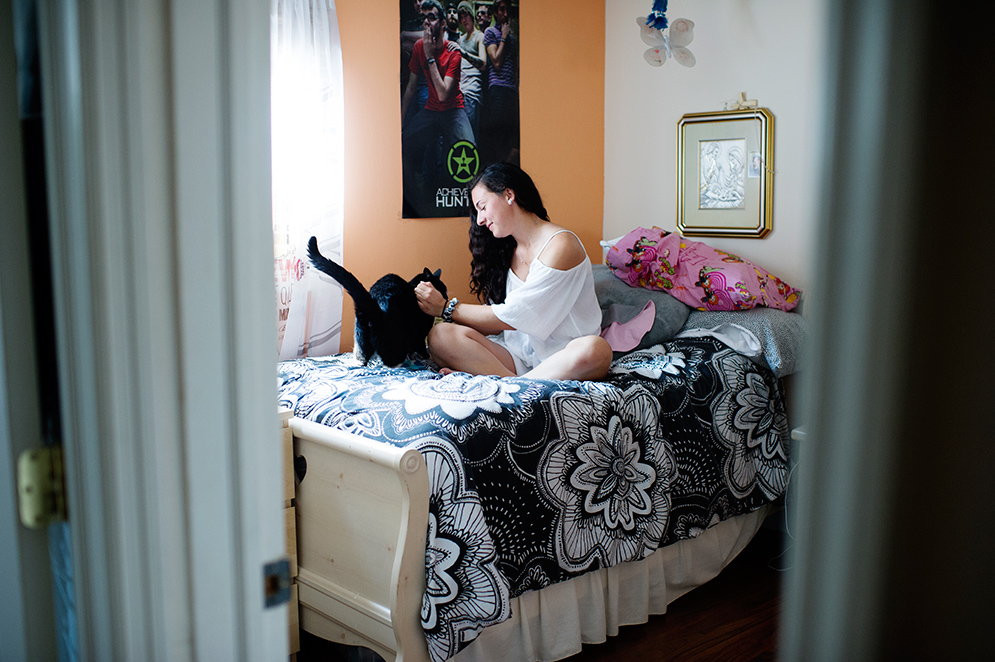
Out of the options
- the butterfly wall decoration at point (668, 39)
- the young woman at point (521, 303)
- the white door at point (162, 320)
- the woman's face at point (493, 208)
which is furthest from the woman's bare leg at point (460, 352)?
the white door at point (162, 320)

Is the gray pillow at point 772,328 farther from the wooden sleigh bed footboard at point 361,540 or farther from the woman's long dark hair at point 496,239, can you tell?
the wooden sleigh bed footboard at point 361,540

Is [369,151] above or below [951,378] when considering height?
above

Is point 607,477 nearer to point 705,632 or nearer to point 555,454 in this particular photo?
point 555,454

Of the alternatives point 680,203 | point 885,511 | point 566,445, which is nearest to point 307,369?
point 566,445

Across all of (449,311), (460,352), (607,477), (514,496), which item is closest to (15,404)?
(514,496)

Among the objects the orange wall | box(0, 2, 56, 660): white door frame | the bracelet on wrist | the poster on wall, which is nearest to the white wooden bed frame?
the bracelet on wrist

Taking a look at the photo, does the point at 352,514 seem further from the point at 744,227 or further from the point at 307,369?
the point at 744,227

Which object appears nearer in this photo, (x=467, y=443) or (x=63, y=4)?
(x=63, y=4)

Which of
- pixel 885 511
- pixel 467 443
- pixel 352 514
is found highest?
pixel 885 511

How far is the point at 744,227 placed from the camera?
3.19 meters

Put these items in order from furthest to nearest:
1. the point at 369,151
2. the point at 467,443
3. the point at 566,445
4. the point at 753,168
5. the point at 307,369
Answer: the point at 753,168 → the point at 369,151 → the point at 307,369 → the point at 566,445 → the point at 467,443

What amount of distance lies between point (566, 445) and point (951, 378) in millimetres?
1527

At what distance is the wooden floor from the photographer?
206cm

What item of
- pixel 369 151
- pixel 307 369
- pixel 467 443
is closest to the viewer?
pixel 467 443
